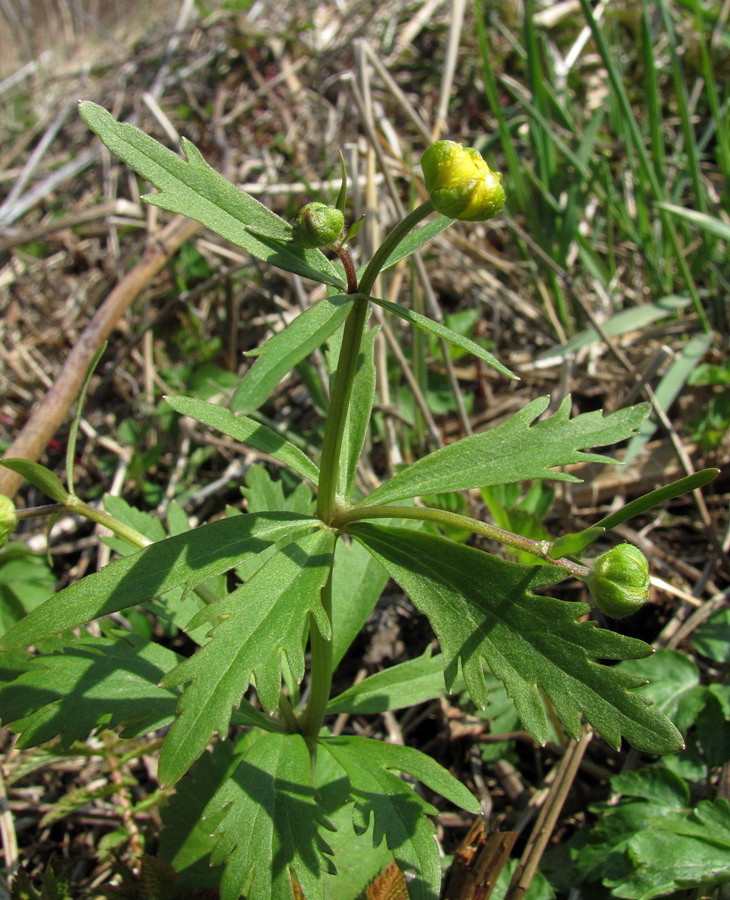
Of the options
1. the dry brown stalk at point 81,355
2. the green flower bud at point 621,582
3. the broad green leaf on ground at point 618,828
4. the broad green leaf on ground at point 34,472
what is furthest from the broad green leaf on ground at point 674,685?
the dry brown stalk at point 81,355

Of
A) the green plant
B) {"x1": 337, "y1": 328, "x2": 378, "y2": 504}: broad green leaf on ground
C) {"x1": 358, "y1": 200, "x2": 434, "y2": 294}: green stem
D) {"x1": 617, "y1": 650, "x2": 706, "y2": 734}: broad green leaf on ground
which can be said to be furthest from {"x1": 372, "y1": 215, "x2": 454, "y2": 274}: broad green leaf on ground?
{"x1": 617, "y1": 650, "x2": 706, "y2": 734}: broad green leaf on ground

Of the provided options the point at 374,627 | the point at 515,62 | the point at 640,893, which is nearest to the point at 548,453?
the point at 640,893

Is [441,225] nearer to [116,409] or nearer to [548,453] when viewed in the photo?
[548,453]

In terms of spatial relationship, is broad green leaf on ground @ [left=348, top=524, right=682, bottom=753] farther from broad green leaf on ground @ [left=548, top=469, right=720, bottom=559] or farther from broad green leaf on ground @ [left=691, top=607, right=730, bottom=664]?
broad green leaf on ground @ [left=691, top=607, right=730, bottom=664]

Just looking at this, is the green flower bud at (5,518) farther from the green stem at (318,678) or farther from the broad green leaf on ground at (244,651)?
the green stem at (318,678)

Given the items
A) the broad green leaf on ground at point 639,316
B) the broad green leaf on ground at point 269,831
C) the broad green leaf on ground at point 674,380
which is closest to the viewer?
the broad green leaf on ground at point 269,831
